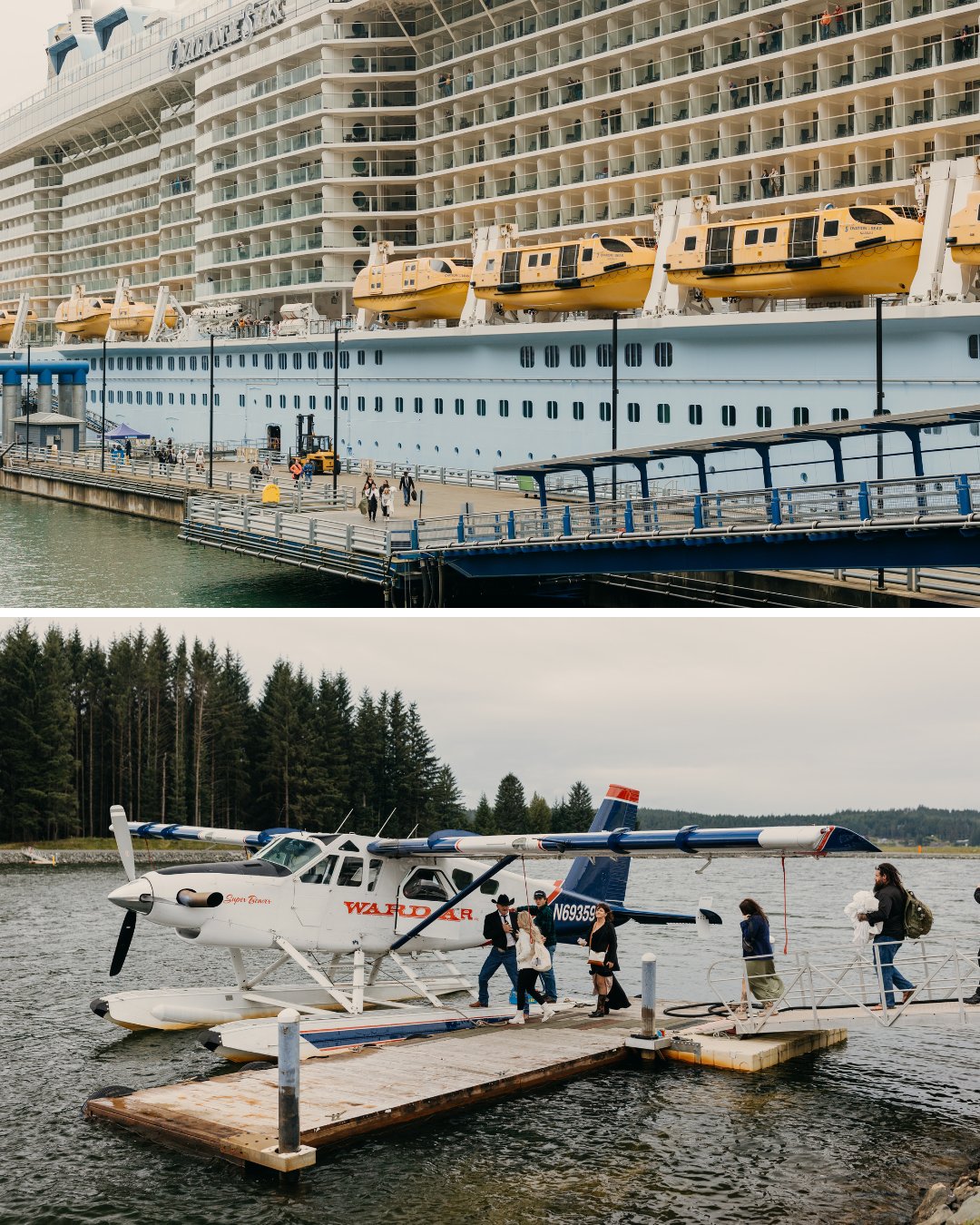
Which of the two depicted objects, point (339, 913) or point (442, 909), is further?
point (442, 909)

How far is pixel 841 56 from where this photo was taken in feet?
117

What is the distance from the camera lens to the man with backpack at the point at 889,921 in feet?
49.1

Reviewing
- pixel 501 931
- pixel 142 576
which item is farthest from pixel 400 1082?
pixel 142 576

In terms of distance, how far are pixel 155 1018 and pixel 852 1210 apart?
8894 mm

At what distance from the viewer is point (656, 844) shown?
15047 mm

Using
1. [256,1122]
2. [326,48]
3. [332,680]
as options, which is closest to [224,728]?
[332,680]

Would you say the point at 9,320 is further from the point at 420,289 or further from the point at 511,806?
the point at 420,289

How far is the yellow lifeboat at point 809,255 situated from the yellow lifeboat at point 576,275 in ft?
9.98

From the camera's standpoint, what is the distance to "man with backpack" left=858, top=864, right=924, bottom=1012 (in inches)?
589

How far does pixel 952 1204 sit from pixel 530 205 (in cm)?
4044

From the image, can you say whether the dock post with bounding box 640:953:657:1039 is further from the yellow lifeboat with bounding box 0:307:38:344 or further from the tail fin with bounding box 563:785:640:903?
the yellow lifeboat with bounding box 0:307:38:344

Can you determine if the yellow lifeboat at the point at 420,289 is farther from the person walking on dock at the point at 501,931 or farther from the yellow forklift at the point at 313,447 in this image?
the person walking on dock at the point at 501,931

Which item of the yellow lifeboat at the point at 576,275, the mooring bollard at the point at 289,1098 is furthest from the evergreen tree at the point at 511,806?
the mooring bollard at the point at 289,1098

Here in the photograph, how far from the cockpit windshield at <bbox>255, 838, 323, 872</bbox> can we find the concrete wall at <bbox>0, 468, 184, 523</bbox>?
2834 cm
